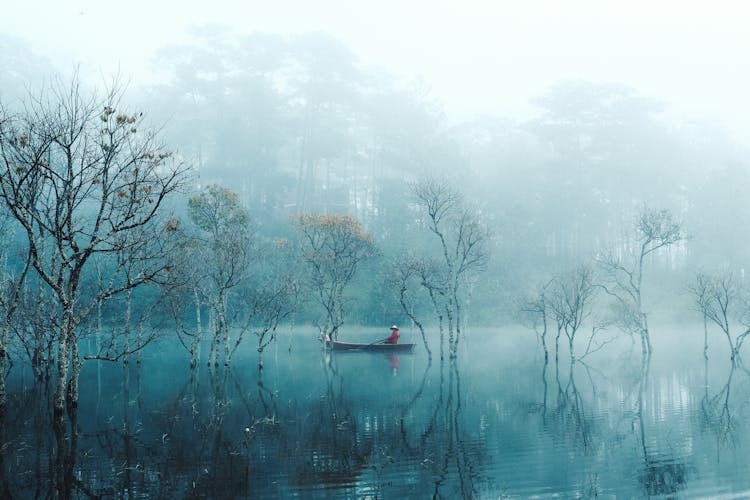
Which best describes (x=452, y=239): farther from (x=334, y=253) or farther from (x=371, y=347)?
(x=371, y=347)

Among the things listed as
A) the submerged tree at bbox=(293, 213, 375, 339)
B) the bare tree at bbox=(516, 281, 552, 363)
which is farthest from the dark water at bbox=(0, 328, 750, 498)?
the submerged tree at bbox=(293, 213, 375, 339)

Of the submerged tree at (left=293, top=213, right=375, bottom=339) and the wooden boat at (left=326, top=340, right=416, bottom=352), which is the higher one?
the submerged tree at (left=293, top=213, right=375, bottom=339)

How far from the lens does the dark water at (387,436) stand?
10.1 m

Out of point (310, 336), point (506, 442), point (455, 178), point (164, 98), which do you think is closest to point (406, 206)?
point (455, 178)

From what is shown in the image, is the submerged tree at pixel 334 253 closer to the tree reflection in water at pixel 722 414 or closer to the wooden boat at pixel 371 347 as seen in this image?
the wooden boat at pixel 371 347

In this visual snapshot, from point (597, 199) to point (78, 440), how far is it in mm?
59128

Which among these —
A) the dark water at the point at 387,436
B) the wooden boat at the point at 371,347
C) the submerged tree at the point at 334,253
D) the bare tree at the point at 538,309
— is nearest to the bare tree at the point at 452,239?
the wooden boat at the point at 371,347

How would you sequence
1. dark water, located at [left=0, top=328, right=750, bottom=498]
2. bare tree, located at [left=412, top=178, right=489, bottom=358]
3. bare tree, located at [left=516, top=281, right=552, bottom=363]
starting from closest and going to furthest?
dark water, located at [left=0, top=328, right=750, bottom=498] → bare tree, located at [left=516, top=281, right=552, bottom=363] → bare tree, located at [left=412, top=178, right=489, bottom=358]

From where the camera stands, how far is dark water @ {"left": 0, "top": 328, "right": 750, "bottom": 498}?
10.1 m

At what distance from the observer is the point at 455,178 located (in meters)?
62.0

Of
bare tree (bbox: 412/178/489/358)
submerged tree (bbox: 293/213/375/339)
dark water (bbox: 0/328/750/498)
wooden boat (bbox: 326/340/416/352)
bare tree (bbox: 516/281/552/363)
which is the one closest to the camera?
dark water (bbox: 0/328/750/498)

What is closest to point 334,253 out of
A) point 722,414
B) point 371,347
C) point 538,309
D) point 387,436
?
point 371,347

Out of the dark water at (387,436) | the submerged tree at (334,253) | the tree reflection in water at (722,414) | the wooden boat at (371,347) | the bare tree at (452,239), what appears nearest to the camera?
the dark water at (387,436)

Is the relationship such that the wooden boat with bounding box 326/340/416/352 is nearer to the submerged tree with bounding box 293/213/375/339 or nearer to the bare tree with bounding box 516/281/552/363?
the submerged tree with bounding box 293/213/375/339
